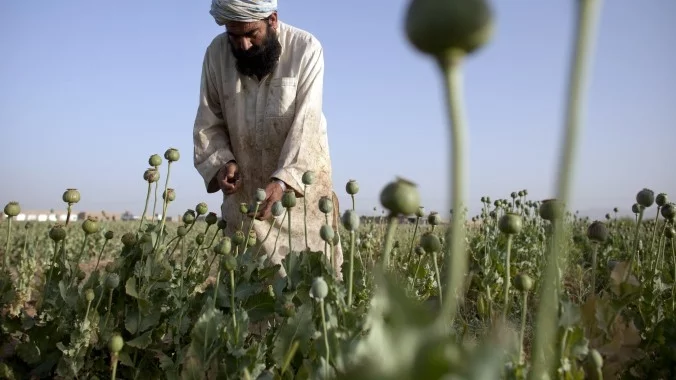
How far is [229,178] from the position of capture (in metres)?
3.43

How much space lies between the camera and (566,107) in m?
0.40

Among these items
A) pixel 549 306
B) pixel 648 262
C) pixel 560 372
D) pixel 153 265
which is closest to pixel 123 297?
pixel 153 265

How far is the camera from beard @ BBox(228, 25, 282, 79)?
3.50 meters

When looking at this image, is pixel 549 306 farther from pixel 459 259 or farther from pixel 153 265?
pixel 153 265

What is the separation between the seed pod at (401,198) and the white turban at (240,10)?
2.84 metres

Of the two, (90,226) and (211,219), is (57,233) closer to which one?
(90,226)

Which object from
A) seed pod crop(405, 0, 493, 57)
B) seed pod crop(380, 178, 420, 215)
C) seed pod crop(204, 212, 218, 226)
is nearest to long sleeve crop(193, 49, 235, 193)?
seed pod crop(204, 212, 218, 226)

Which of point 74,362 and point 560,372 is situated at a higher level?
point 560,372

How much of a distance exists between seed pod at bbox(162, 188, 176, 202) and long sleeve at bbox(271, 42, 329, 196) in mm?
927

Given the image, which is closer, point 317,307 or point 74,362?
point 317,307

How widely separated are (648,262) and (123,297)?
3.34 m

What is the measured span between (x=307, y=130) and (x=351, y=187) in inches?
49.3

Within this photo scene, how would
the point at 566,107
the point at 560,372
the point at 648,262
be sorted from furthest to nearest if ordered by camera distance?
the point at 648,262
the point at 560,372
the point at 566,107

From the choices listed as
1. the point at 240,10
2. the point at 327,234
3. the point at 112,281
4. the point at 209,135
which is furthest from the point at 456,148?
the point at 209,135
